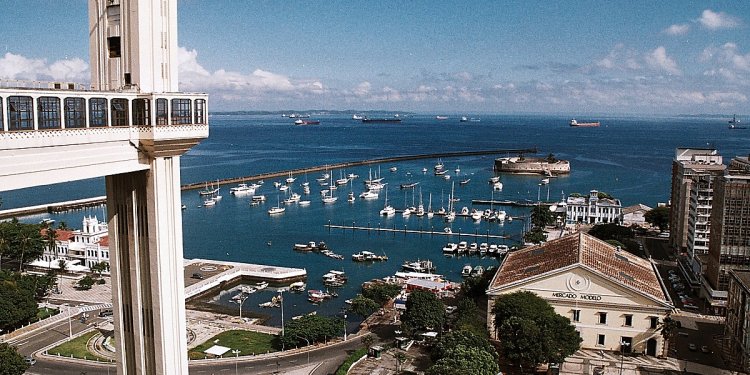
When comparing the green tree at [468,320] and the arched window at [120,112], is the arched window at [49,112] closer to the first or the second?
the arched window at [120,112]

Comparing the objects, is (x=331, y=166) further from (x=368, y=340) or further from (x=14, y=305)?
(x=368, y=340)

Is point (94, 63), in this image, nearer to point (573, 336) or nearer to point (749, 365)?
point (573, 336)

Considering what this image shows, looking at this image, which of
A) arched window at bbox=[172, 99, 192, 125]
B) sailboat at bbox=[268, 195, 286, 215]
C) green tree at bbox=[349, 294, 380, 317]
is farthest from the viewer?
sailboat at bbox=[268, 195, 286, 215]

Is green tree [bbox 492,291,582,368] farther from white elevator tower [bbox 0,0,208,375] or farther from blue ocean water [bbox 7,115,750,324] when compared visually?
blue ocean water [bbox 7,115,750,324]

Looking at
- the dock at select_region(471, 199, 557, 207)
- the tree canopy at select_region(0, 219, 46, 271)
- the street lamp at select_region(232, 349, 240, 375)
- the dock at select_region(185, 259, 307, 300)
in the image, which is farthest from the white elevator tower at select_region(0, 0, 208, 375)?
the dock at select_region(471, 199, 557, 207)

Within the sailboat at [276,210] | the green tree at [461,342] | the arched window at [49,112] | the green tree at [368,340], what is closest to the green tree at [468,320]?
the green tree at [461,342]

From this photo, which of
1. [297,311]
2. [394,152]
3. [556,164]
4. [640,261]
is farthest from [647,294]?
[394,152]
